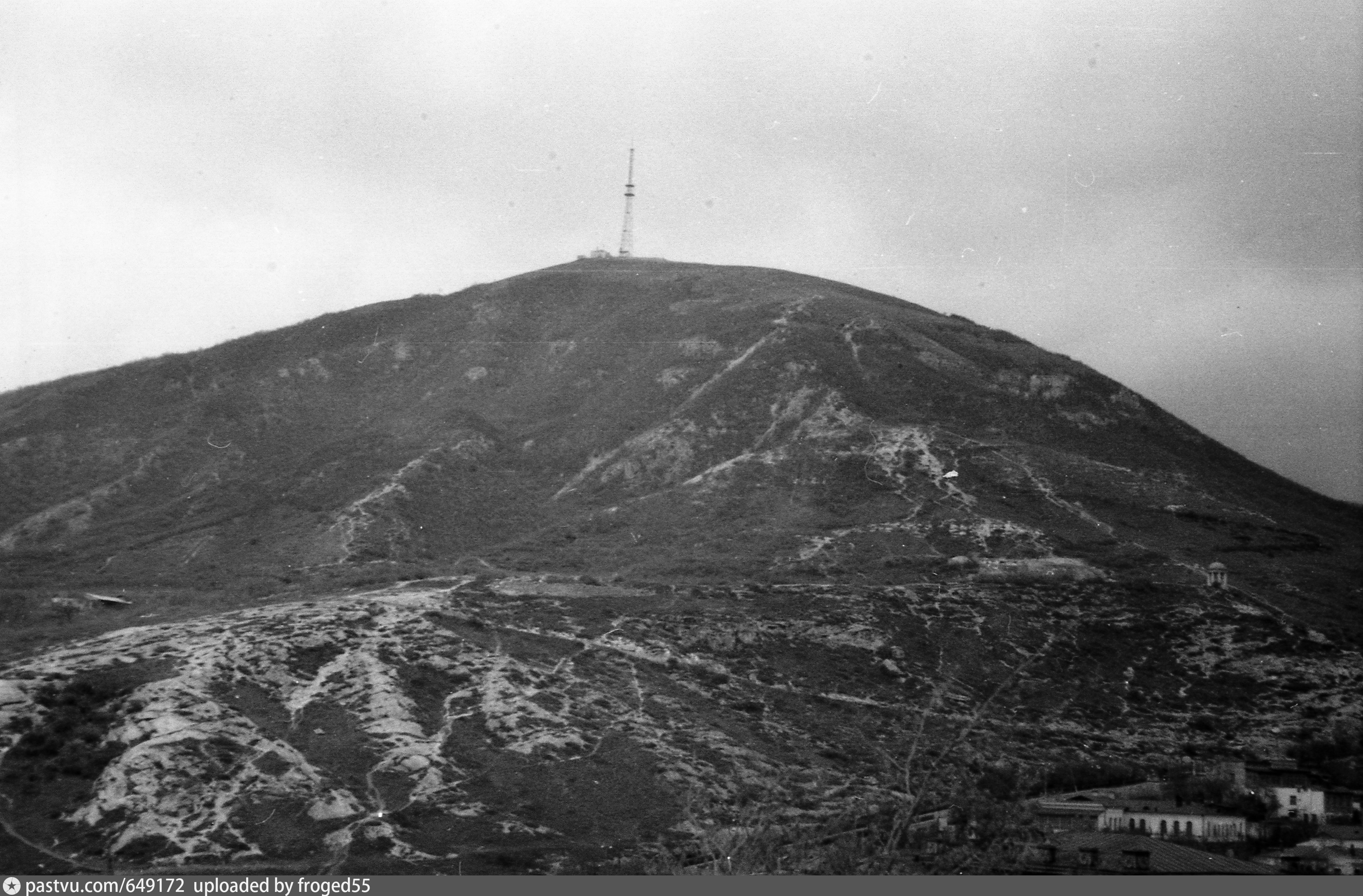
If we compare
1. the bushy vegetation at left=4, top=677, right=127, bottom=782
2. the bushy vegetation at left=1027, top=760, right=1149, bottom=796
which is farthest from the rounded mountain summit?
the bushy vegetation at left=4, top=677, right=127, bottom=782

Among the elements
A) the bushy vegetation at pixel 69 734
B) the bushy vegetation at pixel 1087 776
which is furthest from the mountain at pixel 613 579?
the bushy vegetation at pixel 1087 776

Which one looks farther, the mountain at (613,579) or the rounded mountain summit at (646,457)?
the rounded mountain summit at (646,457)

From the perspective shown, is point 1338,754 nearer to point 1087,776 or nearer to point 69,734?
point 1087,776

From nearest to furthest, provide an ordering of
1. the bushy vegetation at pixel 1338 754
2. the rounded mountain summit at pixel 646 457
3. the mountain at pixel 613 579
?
the mountain at pixel 613 579
the bushy vegetation at pixel 1338 754
the rounded mountain summit at pixel 646 457

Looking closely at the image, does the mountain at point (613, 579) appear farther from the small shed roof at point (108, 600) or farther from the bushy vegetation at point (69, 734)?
the small shed roof at point (108, 600)

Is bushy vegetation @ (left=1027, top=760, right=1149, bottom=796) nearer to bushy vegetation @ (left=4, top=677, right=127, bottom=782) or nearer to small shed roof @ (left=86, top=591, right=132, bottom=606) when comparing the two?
bushy vegetation @ (left=4, top=677, right=127, bottom=782)

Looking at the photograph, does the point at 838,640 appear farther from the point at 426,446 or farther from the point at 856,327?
the point at 856,327

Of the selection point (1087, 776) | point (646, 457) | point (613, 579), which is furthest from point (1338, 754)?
point (646, 457)
